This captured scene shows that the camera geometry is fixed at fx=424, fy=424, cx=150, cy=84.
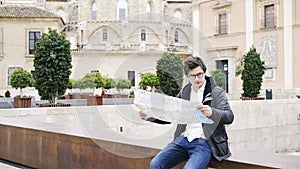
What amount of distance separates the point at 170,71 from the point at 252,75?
1603cm

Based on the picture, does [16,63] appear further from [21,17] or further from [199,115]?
[199,115]

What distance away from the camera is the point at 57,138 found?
5141mm

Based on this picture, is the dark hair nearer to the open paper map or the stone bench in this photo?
the open paper map

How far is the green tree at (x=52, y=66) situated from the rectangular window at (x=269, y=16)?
43.9 ft

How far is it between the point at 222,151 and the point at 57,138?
2590 mm

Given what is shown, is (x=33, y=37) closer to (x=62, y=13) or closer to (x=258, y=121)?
(x=258, y=121)

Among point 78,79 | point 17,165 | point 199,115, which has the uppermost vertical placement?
point 78,79

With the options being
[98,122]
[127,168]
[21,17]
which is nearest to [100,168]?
[127,168]

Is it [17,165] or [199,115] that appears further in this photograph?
[17,165]

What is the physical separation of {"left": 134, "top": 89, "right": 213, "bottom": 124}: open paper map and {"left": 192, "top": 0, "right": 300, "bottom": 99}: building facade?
17316 mm

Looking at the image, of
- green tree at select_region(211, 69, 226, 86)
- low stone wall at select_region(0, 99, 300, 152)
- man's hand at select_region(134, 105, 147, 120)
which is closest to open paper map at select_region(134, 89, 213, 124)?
man's hand at select_region(134, 105, 147, 120)

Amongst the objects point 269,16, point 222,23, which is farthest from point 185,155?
point 222,23

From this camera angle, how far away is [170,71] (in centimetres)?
316

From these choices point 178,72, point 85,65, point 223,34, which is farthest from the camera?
point 223,34
